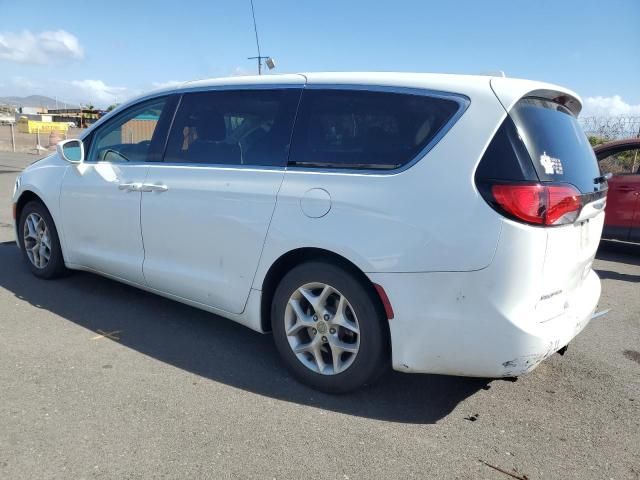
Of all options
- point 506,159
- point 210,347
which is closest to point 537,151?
point 506,159

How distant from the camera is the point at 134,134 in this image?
4562 millimetres

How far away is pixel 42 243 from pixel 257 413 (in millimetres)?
3213

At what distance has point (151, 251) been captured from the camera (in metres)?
3.95

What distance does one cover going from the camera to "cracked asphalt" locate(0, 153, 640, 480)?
8.25 feet

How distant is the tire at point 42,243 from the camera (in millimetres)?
4898

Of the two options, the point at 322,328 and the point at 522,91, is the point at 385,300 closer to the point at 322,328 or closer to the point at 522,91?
the point at 322,328

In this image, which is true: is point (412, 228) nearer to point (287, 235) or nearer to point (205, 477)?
point (287, 235)

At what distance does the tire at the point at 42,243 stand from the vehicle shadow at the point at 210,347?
0.12 metres

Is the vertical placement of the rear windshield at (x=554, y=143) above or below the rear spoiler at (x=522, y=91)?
below

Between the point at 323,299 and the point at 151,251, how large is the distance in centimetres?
154

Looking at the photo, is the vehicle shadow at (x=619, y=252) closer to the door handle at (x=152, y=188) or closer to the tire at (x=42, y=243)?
the door handle at (x=152, y=188)

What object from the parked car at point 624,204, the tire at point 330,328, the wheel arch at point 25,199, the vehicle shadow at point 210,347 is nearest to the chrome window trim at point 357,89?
the tire at point 330,328

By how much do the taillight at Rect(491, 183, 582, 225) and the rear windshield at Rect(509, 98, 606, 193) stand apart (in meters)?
0.09

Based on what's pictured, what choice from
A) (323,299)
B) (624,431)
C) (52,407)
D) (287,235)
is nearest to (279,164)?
(287,235)
